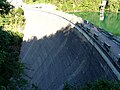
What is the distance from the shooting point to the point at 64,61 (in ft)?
98.9

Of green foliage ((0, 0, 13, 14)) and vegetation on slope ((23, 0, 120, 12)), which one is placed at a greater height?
green foliage ((0, 0, 13, 14))

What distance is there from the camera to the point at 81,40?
96.1 ft

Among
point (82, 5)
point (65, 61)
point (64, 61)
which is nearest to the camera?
point (65, 61)

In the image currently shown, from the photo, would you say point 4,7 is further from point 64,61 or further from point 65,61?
point 64,61

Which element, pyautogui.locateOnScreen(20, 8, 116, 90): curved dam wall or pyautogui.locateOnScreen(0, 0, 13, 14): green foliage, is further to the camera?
pyautogui.locateOnScreen(20, 8, 116, 90): curved dam wall

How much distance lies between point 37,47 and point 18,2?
38.6 metres

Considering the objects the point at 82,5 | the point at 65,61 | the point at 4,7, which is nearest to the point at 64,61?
the point at 65,61

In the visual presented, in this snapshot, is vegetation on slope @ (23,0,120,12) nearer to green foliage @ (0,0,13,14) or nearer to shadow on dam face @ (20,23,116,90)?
shadow on dam face @ (20,23,116,90)

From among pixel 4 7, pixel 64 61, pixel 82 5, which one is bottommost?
pixel 82 5

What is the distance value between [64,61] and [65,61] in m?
0.32

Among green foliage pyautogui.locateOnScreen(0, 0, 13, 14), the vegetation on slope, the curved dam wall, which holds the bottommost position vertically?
the vegetation on slope

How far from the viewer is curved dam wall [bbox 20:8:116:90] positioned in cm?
2267

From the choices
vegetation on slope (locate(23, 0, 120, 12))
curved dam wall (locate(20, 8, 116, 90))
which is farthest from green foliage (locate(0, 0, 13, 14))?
vegetation on slope (locate(23, 0, 120, 12))

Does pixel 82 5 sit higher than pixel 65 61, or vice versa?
pixel 65 61
